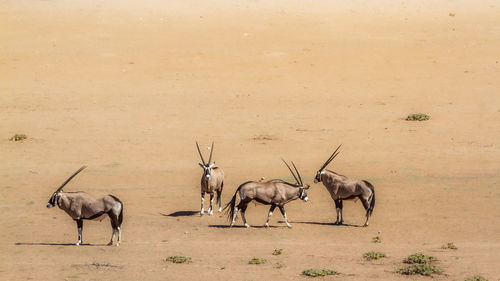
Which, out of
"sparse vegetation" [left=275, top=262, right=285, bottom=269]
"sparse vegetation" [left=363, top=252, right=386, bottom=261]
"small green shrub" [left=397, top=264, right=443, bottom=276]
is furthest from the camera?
"sparse vegetation" [left=363, top=252, right=386, bottom=261]

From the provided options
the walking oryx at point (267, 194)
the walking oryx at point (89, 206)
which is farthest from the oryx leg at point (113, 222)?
the walking oryx at point (267, 194)

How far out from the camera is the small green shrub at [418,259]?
56.0 feet

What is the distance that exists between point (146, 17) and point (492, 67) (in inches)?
726

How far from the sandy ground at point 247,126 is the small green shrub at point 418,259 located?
1.14ft

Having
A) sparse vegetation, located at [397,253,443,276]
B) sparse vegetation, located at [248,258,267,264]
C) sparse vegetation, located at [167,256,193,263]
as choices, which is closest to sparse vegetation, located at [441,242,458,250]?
sparse vegetation, located at [397,253,443,276]

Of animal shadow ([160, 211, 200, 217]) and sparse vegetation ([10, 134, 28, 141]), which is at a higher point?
sparse vegetation ([10, 134, 28, 141])

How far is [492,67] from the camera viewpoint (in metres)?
38.1

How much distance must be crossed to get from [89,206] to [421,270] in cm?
722

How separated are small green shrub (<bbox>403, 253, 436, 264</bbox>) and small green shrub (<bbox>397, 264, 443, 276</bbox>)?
377mm

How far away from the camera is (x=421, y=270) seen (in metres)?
16.5

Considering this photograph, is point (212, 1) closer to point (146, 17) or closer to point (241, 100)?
point (146, 17)

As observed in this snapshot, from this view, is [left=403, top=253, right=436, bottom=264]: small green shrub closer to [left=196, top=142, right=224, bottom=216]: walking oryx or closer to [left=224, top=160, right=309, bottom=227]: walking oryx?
[left=224, top=160, right=309, bottom=227]: walking oryx

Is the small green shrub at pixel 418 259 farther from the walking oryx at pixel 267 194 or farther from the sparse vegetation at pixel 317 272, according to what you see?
the walking oryx at pixel 267 194

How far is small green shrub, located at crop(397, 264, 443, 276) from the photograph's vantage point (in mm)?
16469
